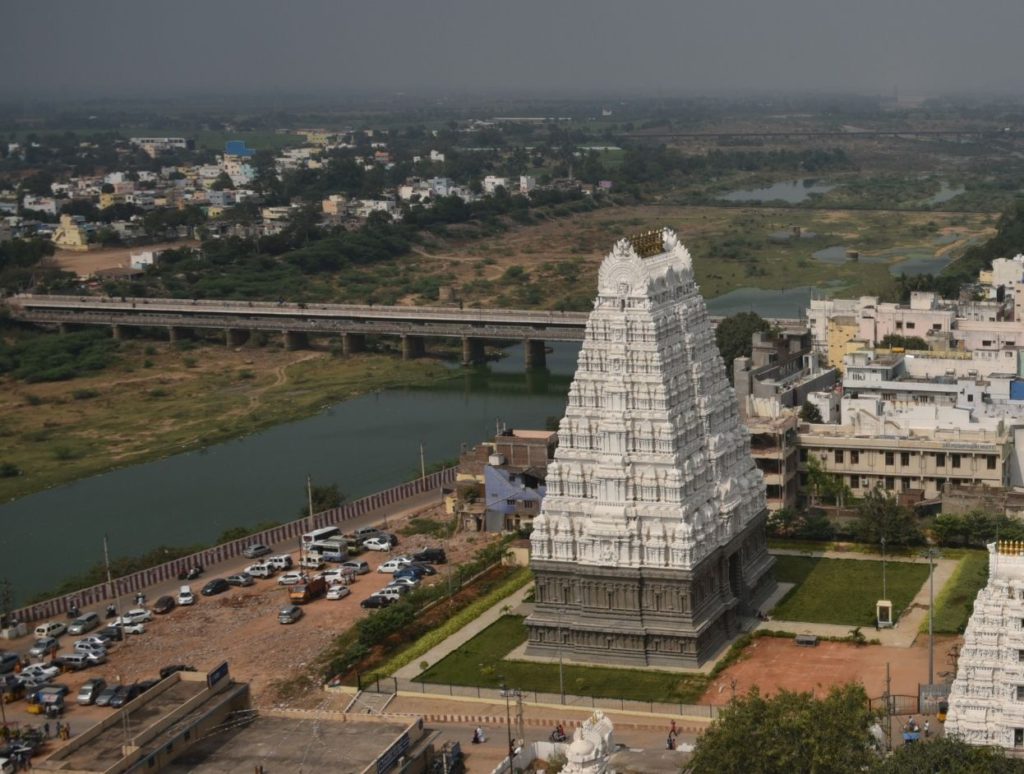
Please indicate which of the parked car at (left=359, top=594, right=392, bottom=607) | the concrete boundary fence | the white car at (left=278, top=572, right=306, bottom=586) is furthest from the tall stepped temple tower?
→ the concrete boundary fence

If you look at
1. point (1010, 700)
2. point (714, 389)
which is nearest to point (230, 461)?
point (714, 389)

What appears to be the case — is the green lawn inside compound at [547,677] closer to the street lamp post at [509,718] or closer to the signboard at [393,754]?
the street lamp post at [509,718]

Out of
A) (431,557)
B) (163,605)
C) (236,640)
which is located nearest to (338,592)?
(431,557)

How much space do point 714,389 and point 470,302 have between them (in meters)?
67.3

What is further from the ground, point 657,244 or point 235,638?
point 657,244

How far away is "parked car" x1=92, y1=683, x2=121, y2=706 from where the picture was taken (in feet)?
140

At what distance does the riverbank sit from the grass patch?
126ft

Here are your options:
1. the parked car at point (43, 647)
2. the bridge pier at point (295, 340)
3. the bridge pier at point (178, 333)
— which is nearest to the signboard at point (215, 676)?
the parked car at point (43, 647)

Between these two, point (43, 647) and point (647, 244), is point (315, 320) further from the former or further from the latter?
point (647, 244)

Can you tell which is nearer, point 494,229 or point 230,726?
point 230,726

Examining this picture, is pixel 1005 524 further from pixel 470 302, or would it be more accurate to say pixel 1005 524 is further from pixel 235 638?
pixel 470 302

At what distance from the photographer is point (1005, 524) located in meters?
51.6

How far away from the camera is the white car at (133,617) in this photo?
1944 inches

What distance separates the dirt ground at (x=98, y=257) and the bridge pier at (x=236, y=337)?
2715 centimetres
